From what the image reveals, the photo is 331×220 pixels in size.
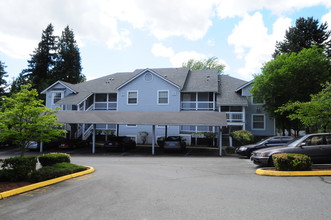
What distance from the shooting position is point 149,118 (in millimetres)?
22703

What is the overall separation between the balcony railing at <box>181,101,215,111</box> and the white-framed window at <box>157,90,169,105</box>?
1991 millimetres

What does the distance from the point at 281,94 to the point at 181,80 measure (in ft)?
38.5

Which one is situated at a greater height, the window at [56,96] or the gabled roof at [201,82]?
the gabled roof at [201,82]

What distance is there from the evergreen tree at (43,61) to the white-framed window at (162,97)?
100.0 ft

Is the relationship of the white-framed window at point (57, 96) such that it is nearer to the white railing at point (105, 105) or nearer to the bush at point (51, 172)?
the white railing at point (105, 105)

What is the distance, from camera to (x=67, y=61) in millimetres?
54969

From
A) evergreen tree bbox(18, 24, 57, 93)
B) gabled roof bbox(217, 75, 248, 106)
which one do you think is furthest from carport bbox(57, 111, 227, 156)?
evergreen tree bbox(18, 24, 57, 93)

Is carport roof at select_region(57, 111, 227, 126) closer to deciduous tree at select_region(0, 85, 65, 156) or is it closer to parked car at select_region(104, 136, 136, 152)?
parked car at select_region(104, 136, 136, 152)

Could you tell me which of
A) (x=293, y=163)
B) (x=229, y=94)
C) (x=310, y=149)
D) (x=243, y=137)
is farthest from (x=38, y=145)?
(x=310, y=149)

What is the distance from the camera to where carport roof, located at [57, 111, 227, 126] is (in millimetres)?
21273

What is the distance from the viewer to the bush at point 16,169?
28.7 feet

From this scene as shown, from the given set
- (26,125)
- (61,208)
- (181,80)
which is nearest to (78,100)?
(181,80)

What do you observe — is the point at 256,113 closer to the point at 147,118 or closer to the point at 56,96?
Result: the point at 147,118

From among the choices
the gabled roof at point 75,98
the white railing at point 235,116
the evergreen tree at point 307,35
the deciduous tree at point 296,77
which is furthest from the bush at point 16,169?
the evergreen tree at point 307,35
